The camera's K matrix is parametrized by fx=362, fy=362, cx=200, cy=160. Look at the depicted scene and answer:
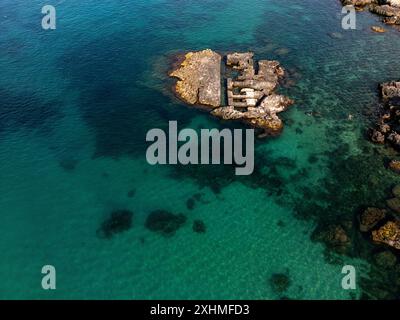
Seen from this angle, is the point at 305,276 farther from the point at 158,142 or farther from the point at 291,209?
the point at 158,142

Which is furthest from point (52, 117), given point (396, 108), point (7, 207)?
point (396, 108)

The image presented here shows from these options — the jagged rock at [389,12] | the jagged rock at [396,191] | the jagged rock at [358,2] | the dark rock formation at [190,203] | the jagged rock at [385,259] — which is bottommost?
the dark rock formation at [190,203]

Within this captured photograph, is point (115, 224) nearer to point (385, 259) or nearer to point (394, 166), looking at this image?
point (385, 259)

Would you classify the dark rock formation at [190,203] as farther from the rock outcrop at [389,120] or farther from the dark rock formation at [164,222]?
the rock outcrop at [389,120]

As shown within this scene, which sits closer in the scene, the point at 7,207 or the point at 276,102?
the point at 7,207

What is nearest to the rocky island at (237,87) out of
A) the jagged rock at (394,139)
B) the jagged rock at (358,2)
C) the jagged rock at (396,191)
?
the jagged rock at (394,139)

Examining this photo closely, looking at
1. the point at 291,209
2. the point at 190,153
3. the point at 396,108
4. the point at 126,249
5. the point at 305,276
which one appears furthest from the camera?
the point at 396,108

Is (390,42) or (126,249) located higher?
(390,42)
